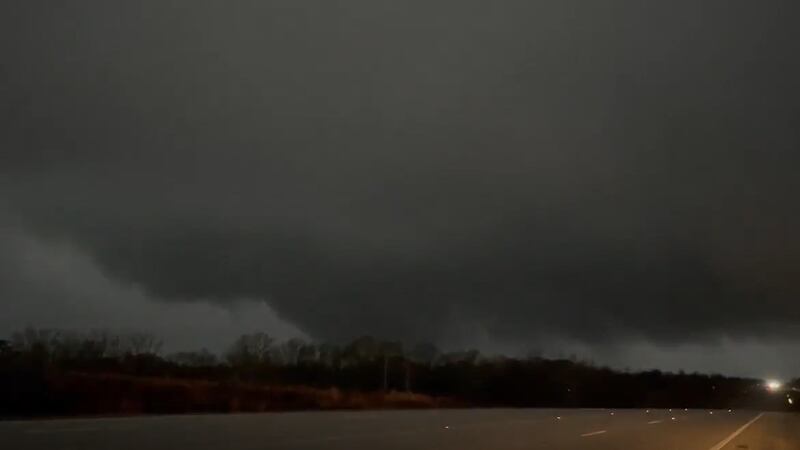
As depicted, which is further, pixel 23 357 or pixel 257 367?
pixel 257 367

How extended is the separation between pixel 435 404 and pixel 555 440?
152 feet

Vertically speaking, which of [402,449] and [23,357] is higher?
[23,357]

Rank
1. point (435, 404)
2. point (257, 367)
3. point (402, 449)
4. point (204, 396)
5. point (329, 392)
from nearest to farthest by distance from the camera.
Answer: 1. point (402, 449)
2. point (204, 396)
3. point (329, 392)
4. point (435, 404)
5. point (257, 367)

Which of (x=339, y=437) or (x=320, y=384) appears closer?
(x=339, y=437)

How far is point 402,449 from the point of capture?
24188 millimetres

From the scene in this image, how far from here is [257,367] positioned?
361 ft

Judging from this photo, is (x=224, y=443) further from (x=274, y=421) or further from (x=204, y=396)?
(x=204, y=396)

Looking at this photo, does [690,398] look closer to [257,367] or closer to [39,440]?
[257,367]

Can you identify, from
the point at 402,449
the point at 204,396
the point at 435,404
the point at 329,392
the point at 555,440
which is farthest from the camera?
the point at 435,404

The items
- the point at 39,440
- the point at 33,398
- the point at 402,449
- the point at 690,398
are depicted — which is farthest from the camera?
the point at 690,398

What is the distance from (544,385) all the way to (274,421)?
324 ft

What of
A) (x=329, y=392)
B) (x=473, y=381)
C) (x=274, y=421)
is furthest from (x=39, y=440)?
(x=473, y=381)

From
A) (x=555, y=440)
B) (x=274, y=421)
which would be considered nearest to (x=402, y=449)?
(x=555, y=440)

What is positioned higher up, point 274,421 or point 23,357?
point 23,357
